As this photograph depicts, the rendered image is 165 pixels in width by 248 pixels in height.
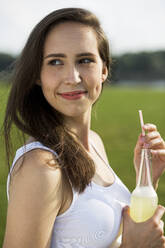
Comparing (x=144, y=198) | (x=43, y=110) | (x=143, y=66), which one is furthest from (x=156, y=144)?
(x=143, y=66)

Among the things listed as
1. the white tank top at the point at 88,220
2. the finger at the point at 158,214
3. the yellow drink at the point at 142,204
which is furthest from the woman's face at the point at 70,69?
the finger at the point at 158,214

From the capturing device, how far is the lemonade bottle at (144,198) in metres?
2.35

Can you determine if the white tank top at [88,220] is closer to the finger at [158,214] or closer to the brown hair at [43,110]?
the brown hair at [43,110]

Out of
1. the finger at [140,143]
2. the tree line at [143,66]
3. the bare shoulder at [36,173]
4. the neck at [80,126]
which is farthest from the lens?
the tree line at [143,66]

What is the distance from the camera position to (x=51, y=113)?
2566mm

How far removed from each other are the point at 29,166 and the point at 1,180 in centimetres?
566

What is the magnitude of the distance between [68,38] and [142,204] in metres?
0.94

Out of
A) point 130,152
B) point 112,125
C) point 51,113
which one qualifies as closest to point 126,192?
point 51,113

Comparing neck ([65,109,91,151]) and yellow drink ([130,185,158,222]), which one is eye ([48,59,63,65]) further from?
yellow drink ([130,185,158,222])

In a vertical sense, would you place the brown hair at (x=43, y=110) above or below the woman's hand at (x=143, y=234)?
above

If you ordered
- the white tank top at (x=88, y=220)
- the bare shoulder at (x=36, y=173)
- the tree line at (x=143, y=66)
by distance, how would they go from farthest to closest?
the tree line at (x=143, y=66), the white tank top at (x=88, y=220), the bare shoulder at (x=36, y=173)

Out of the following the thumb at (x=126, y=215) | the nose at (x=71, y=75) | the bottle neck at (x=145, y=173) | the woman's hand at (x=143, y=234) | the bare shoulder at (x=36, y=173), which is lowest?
the woman's hand at (x=143, y=234)

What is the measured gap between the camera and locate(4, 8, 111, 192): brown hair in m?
2.31

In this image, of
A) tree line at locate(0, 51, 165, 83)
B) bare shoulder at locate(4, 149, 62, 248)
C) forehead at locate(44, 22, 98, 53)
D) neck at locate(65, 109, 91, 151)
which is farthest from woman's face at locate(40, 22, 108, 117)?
tree line at locate(0, 51, 165, 83)
